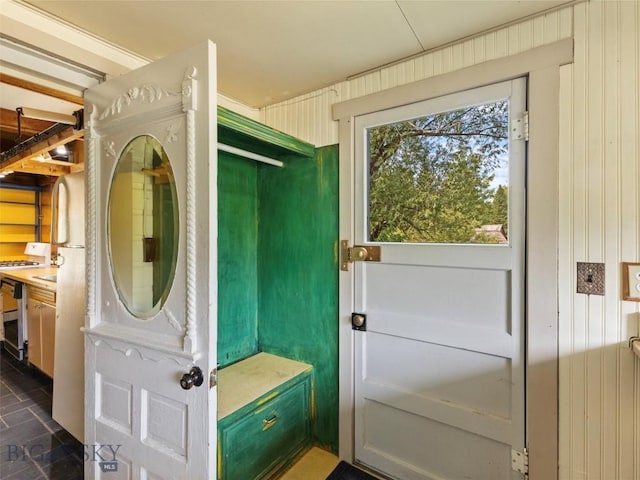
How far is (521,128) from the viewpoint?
1.36 m

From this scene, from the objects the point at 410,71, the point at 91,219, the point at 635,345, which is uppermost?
the point at 410,71

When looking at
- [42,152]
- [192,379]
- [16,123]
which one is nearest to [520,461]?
[192,379]

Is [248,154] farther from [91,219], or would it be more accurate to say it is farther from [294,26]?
[91,219]

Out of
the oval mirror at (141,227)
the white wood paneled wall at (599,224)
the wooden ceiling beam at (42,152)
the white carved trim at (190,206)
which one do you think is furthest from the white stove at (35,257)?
the white wood paneled wall at (599,224)

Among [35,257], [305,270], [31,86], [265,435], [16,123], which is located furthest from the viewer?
[35,257]

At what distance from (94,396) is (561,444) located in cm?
210

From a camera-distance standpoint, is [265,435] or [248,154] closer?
[265,435]

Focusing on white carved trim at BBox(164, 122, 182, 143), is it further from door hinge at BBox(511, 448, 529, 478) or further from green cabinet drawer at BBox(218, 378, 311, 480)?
door hinge at BBox(511, 448, 529, 478)

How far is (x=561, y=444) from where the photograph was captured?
1.28 metres

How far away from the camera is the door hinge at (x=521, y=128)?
4.40 ft

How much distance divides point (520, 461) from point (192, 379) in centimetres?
148

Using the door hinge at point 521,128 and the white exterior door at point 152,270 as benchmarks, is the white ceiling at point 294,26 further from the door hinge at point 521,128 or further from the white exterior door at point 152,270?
the door hinge at point 521,128

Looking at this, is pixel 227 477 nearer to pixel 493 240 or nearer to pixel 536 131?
pixel 493 240

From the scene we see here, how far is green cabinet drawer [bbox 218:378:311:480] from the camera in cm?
146
